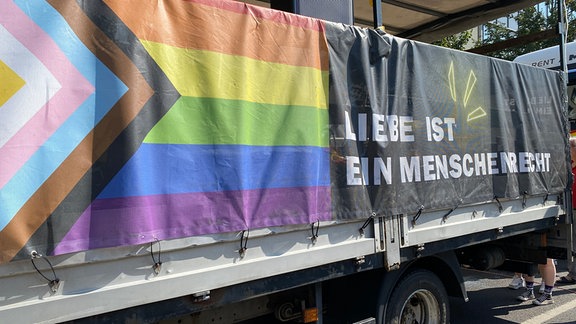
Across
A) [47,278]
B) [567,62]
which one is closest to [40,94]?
[47,278]

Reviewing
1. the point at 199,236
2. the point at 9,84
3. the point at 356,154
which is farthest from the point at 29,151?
the point at 356,154

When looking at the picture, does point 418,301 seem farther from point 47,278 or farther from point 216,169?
point 47,278

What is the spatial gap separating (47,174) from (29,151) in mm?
113

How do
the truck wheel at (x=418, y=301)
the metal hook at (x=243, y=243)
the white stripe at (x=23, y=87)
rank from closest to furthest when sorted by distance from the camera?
the white stripe at (x=23, y=87) → the metal hook at (x=243, y=243) → the truck wheel at (x=418, y=301)

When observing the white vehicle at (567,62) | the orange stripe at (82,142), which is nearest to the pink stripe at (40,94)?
the orange stripe at (82,142)

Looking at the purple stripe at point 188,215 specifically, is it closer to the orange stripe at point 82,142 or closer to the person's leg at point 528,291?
the orange stripe at point 82,142

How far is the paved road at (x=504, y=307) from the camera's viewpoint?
16.5 feet

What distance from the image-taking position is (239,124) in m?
2.43

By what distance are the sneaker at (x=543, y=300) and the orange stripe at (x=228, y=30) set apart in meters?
4.44

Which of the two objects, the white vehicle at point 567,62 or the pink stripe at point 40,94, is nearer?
the pink stripe at point 40,94

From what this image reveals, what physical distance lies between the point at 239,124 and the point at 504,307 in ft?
15.0

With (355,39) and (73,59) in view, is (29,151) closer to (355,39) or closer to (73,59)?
(73,59)

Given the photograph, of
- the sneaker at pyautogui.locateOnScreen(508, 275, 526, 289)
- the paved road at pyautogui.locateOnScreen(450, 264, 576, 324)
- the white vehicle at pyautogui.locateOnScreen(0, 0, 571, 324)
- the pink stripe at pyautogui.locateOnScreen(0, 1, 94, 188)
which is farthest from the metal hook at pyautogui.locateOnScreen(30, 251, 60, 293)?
the sneaker at pyautogui.locateOnScreen(508, 275, 526, 289)

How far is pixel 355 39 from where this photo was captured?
300 cm
